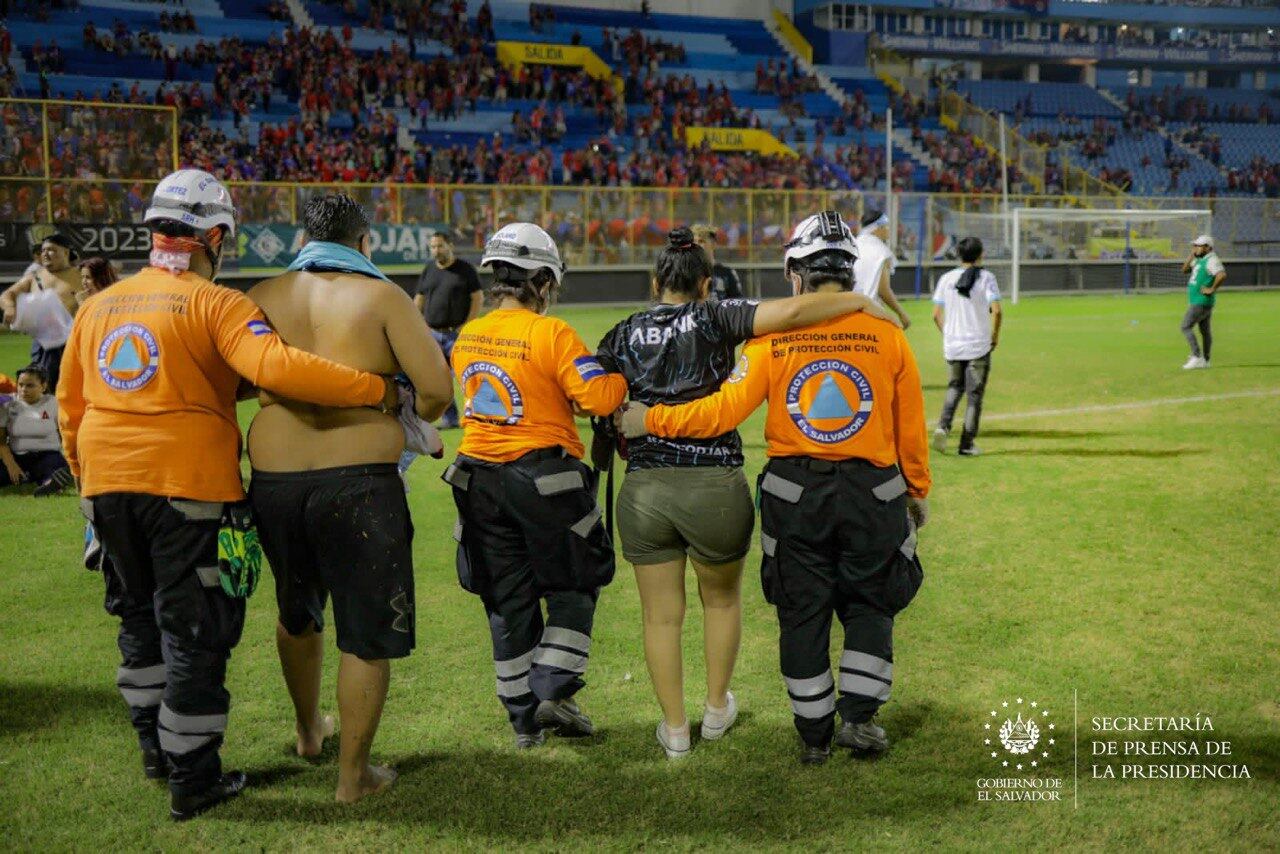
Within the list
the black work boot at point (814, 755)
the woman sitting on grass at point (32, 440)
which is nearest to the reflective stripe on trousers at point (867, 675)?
the black work boot at point (814, 755)

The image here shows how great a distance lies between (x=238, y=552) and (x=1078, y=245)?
1353 inches

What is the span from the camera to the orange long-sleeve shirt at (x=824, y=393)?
425 centimetres

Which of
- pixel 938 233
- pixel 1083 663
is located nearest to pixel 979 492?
pixel 1083 663

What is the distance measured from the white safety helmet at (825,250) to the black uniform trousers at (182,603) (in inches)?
88.5

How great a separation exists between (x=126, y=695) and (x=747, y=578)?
381 cm

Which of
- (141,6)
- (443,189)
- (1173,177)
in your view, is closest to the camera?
(443,189)

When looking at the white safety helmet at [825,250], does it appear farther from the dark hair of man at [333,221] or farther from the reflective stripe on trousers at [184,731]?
the reflective stripe on trousers at [184,731]

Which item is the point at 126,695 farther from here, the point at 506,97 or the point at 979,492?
the point at 506,97

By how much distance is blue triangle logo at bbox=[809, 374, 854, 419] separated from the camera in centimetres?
425

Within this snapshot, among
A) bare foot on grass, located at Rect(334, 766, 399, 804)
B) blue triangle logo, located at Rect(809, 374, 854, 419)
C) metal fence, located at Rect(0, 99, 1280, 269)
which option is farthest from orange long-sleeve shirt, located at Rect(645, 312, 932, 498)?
metal fence, located at Rect(0, 99, 1280, 269)

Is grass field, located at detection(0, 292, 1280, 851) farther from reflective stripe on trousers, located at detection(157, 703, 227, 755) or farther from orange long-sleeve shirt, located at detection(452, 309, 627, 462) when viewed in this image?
orange long-sleeve shirt, located at detection(452, 309, 627, 462)

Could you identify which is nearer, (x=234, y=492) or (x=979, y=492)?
(x=234, y=492)

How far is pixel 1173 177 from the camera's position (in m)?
53.3

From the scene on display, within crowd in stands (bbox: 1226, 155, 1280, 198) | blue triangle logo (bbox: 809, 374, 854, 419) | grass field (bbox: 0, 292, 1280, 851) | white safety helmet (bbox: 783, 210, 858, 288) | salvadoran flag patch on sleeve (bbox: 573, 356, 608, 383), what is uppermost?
crowd in stands (bbox: 1226, 155, 1280, 198)
